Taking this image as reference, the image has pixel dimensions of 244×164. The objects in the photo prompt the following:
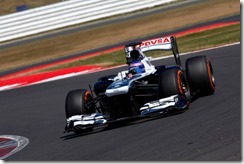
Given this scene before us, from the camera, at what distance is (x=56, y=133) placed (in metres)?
11.2

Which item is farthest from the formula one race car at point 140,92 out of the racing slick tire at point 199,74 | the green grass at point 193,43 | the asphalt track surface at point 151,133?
the green grass at point 193,43

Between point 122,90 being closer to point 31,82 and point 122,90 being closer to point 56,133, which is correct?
point 56,133

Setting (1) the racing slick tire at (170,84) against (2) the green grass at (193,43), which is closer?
(1) the racing slick tire at (170,84)

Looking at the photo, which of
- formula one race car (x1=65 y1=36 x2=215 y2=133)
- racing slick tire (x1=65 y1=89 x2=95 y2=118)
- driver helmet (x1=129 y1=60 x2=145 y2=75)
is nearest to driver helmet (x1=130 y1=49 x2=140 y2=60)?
formula one race car (x1=65 y1=36 x2=215 y2=133)

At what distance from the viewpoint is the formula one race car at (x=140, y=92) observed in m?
10.2

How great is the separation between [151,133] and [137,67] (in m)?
2.09

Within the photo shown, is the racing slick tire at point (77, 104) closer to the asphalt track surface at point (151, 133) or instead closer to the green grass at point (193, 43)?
the asphalt track surface at point (151, 133)

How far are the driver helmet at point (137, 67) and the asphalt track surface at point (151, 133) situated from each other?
1005 mm

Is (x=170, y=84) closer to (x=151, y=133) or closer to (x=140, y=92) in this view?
(x=140, y=92)

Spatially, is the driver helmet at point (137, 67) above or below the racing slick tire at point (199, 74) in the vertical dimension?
above

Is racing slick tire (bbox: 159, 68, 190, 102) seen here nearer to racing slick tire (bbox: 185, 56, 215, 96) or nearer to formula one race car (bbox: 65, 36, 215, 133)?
formula one race car (bbox: 65, 36, 215, 133)

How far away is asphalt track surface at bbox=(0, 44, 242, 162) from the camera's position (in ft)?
25.2

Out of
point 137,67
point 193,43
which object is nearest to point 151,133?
point 137,67

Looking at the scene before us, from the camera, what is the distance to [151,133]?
9297mm
